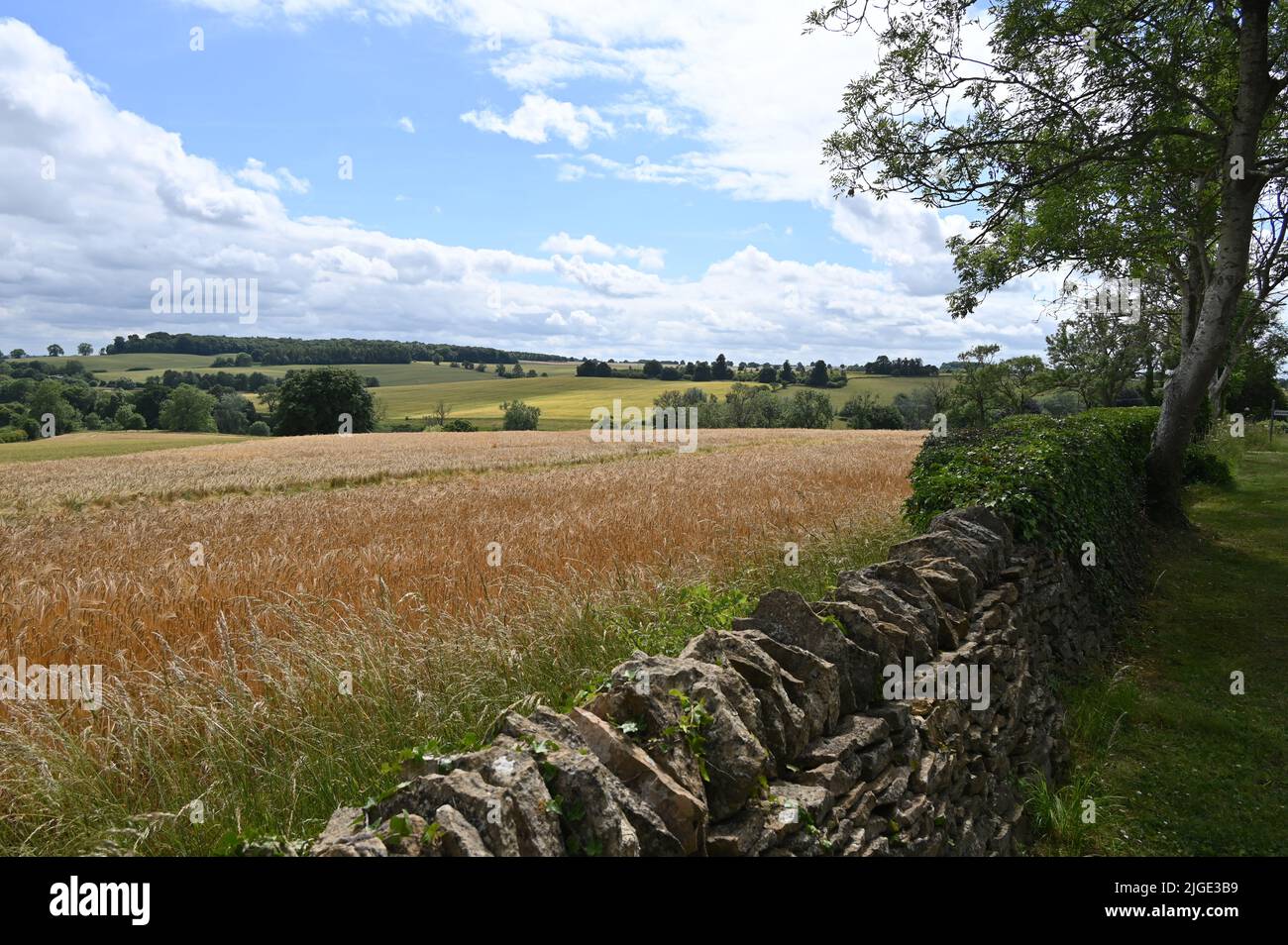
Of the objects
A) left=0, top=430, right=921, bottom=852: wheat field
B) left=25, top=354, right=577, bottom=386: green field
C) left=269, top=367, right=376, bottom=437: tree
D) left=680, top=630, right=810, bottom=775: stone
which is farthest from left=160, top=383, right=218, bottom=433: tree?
left=680, top=630, right=810, bottom=775: stone

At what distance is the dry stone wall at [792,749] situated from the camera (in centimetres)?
239

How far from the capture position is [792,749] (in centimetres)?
347

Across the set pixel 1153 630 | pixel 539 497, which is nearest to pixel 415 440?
pixel 539 497

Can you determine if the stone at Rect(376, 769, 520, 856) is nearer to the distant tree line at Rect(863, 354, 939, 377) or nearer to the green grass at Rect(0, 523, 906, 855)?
the green grass at Rect(0, 523, 906, 855)

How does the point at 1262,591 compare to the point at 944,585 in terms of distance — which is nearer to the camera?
the point at 944,585

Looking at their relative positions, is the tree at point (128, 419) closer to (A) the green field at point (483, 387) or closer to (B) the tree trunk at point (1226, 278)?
(A) the green field at point (483, 387)

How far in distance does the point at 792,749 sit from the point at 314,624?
3.60m

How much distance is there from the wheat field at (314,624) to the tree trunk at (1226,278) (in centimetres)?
647

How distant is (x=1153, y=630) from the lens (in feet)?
30.9

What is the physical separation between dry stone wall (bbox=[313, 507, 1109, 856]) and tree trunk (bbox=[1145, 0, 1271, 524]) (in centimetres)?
1011
